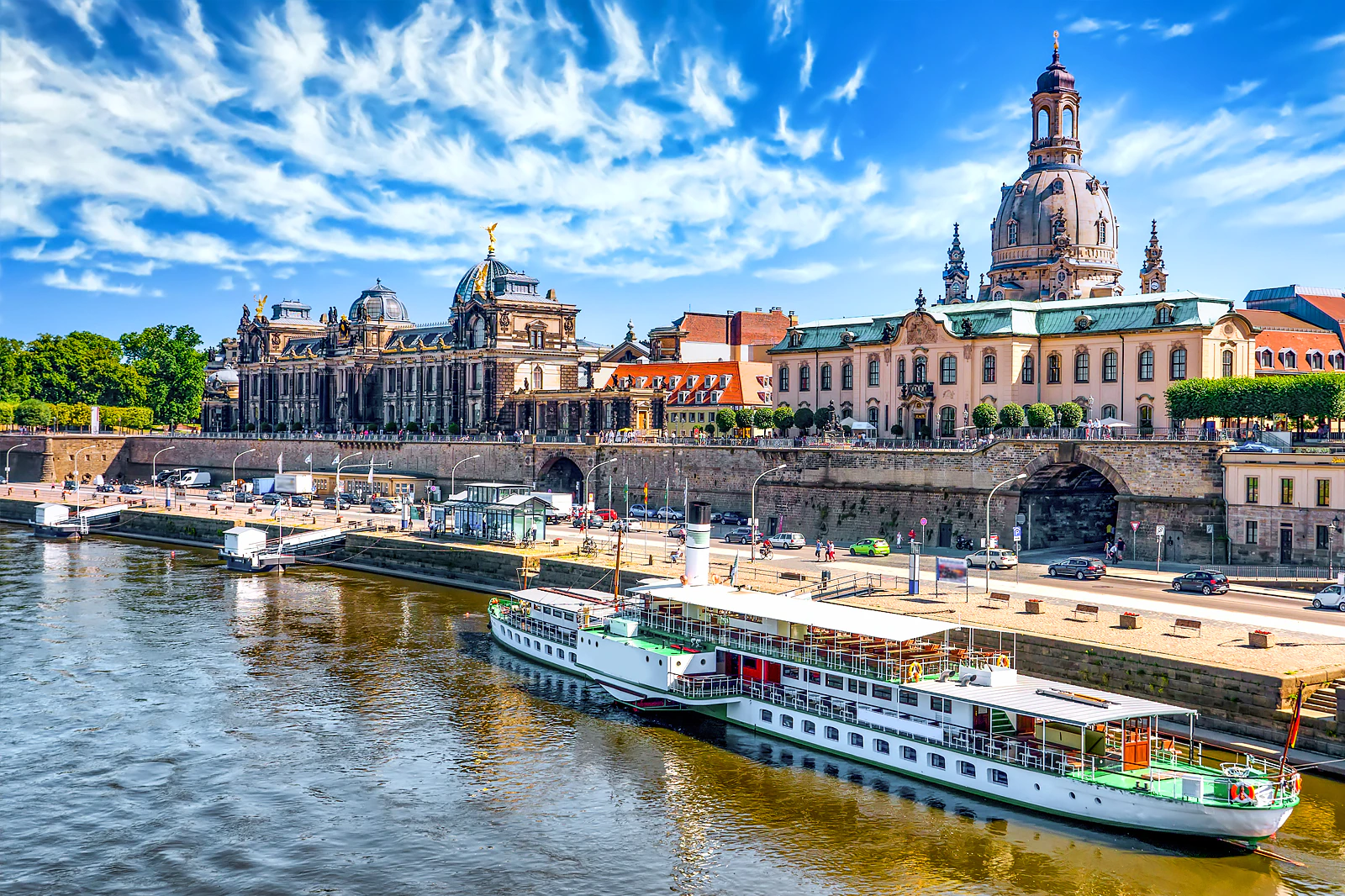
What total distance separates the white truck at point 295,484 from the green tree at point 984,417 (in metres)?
69.9

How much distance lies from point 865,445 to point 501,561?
2634cm

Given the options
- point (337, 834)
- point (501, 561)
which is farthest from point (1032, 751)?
point (501, 561)

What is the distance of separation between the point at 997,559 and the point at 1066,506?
12.6 metres

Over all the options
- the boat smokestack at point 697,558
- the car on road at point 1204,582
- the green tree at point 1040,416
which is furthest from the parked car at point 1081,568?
the boat smokestack at point 697,558

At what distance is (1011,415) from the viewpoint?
252 ft

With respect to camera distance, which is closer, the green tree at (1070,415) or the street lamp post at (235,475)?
the green tree at (1070,415)

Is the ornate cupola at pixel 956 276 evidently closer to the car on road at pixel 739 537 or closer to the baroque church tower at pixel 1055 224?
the baroque church tower at pixel 1055 224

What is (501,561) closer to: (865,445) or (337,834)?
(865,445)

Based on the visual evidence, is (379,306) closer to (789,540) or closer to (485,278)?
(485,278)

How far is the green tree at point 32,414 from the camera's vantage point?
6255 inches

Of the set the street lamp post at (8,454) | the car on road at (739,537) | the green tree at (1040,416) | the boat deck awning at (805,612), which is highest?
the green tree at (1040,416)

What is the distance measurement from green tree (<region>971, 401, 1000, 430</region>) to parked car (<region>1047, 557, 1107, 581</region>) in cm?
1769

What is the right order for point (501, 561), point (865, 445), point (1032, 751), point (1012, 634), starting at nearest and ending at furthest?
1. point (1032, 751)
2. point (1012, 634)
3. point (501, 561)
4. point (865, 445)

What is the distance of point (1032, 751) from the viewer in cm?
3697
